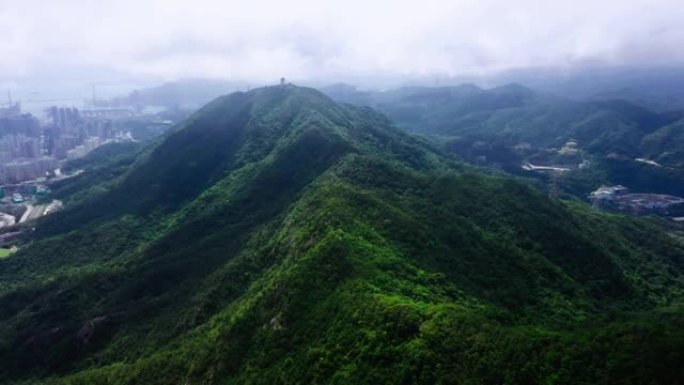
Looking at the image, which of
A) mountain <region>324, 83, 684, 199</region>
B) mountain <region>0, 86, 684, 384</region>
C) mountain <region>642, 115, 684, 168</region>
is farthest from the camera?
mountain <region>642, 115, 684, 168</region>

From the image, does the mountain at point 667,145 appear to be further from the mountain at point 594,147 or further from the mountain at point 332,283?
the mountain at point 332,283

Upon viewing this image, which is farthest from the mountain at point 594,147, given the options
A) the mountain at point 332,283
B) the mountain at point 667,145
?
the mountain at point 332,283

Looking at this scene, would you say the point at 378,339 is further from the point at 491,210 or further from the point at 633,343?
the point at 491,210

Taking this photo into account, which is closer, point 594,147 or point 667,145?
point 667,145

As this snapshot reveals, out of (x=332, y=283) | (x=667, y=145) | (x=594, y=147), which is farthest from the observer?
(x=594, y=147)

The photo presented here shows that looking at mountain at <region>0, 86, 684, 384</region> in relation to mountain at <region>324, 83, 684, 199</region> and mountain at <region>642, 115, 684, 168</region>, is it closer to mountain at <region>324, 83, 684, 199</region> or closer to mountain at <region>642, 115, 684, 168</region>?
mountain at <region>324, 83, 684, 199</region>

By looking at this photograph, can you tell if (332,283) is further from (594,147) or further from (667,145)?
(667,145)

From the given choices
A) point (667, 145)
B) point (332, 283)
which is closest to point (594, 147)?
point (667, 145)

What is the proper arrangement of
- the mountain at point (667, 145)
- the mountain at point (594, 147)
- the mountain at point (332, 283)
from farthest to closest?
1. the mountain at point (667, 145)
2. the mountain at point (594, 147)
3. the mountain at point (332, 283)

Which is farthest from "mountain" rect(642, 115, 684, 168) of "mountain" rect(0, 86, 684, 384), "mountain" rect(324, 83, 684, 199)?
"mountain" rect(0, 86, 684, 384)
